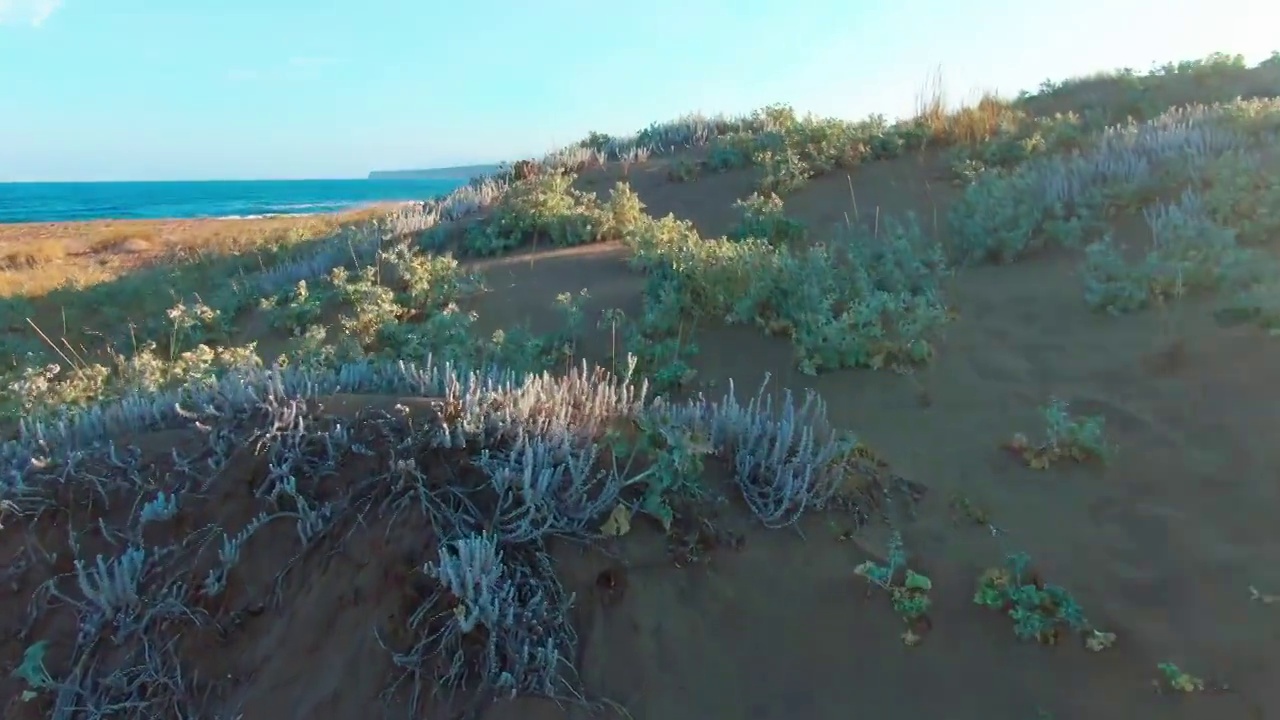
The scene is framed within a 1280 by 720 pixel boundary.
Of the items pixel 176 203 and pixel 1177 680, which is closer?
pixel 1177 680

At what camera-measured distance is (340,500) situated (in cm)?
383

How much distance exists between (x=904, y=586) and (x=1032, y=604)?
438mm

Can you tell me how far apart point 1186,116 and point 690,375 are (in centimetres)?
651

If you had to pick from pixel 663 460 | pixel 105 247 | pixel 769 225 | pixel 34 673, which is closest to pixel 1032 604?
pixel 663 460

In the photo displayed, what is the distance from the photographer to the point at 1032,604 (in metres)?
3.34

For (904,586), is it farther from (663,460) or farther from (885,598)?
(663,460)

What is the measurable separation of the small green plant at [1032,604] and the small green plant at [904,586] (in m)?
A: 0.19

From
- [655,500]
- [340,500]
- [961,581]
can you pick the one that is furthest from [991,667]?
[340,500]

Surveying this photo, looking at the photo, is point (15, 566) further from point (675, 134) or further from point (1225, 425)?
point (675, 134)

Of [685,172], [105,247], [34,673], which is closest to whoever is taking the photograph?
[34,673]

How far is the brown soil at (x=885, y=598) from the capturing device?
10.3 feet

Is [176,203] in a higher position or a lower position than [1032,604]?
higher

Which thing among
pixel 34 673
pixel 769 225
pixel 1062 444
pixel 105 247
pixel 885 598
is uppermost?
pixel 769 225

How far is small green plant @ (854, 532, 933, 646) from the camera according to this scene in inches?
134
